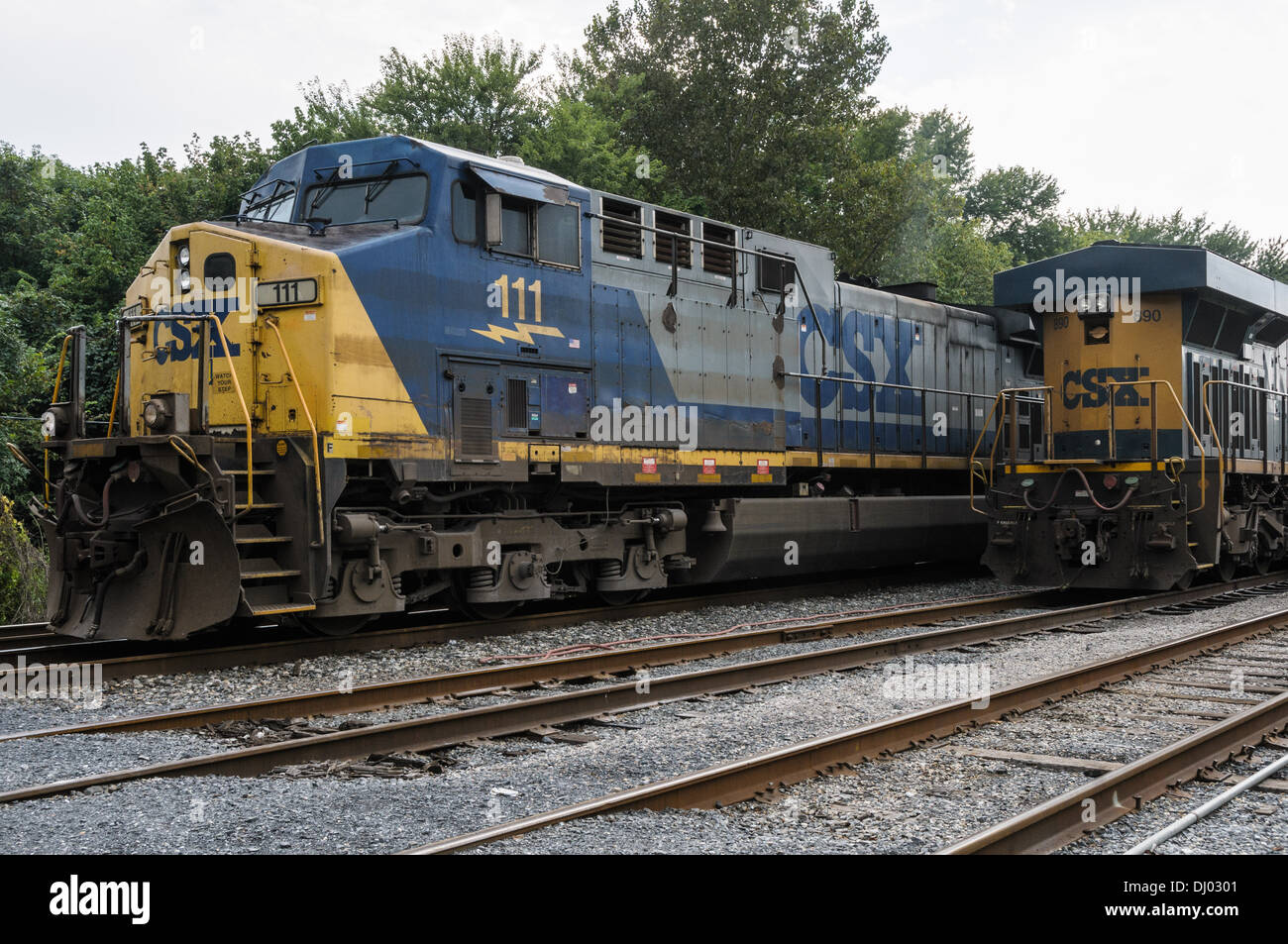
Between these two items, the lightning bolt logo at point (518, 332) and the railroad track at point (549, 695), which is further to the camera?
the lightning bolt logo at point (518, 332)

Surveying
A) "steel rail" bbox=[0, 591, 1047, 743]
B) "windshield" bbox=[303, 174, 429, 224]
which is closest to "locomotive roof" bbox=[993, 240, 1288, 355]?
"steel rail" bbox=[0, 591, 1047, 743]

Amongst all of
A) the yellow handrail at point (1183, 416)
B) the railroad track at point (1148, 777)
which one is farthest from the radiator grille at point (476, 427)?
the yellow handrail at point (1183, 416)

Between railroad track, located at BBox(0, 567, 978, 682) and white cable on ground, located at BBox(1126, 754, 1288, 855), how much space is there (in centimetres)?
562

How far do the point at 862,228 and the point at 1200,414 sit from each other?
44.2 feet

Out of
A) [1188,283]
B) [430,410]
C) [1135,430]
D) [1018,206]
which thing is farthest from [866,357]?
[1018,206]

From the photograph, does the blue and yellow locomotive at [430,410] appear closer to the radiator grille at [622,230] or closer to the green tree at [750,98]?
the radiator grille at [622,230]

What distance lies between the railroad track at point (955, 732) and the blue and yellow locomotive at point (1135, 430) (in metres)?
4.33

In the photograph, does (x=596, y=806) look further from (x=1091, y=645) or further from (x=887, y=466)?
(x=887, y=466)

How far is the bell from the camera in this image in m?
10.8

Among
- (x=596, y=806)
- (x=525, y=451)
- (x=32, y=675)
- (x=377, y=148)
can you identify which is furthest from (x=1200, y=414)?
(x=32, y=675)

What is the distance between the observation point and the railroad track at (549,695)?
16.3 feet

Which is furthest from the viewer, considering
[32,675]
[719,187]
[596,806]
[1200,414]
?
[719,187]

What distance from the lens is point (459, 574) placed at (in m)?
8.82

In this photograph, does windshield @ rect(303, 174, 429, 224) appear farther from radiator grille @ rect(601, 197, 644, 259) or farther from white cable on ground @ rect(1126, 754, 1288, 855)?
white cable on ground @ rect(1126, 754, 1288, 855)
